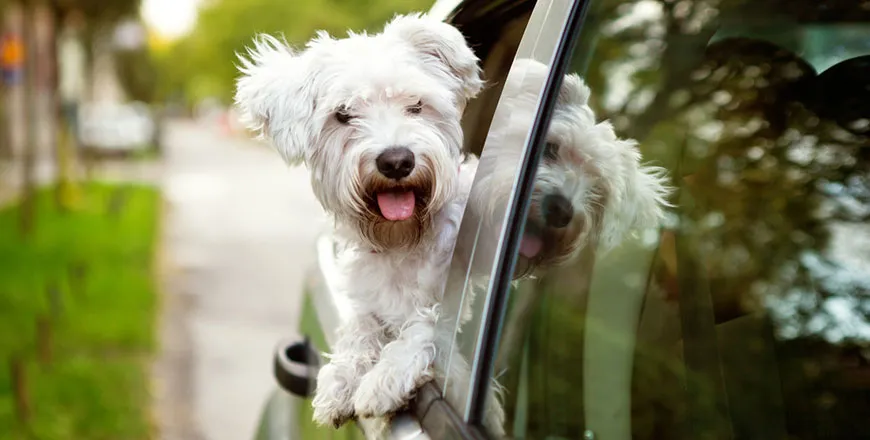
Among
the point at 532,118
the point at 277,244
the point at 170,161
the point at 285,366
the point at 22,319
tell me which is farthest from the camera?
the point at 170,161

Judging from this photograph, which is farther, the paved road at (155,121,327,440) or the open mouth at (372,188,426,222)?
the paved road at (155,121,327,440)

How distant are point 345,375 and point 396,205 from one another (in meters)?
0.34

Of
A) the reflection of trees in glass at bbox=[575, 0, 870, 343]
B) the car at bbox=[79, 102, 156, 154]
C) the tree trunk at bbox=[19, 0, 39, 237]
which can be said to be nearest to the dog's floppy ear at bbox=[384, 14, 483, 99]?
the reflection of trees in glass at bbox=[575, 0, 870, 343]

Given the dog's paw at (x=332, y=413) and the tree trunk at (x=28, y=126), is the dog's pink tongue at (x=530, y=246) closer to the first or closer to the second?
the dog's paw at (x=332, y=413)

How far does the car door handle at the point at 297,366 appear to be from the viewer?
247 cm

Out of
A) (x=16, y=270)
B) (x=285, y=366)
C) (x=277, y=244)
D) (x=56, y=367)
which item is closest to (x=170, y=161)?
(x=277, y=244)

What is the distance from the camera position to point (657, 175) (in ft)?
5.90

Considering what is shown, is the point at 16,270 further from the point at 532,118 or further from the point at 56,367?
the point at 532,118

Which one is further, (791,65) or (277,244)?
(277,244)

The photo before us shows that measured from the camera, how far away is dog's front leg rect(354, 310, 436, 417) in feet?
5.52

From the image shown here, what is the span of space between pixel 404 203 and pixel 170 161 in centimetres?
3106

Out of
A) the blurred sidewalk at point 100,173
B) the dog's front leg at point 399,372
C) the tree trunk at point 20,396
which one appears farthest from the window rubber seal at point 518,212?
the blurred sidewalk at point 100,173

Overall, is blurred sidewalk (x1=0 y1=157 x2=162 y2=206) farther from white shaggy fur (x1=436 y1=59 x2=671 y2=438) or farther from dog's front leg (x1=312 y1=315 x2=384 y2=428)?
white shaggy fur (x1=436 y1=59 x2=671 y2=438)

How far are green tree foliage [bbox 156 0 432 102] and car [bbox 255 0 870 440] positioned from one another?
0.57 m
